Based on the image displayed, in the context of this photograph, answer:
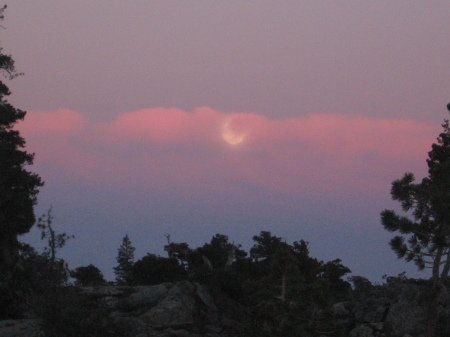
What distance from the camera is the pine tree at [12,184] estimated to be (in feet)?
116

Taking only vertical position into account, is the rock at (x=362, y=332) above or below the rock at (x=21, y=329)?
above

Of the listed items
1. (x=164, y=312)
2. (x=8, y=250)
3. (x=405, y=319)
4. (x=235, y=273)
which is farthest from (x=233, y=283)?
(x=8, y=250)

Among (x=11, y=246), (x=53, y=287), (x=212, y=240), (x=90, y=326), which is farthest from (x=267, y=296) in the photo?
(x=212, y=240)

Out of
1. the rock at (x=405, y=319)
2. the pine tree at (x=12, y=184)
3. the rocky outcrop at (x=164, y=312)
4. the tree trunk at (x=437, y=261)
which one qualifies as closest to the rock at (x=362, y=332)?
the rock at (x=405, y=319)

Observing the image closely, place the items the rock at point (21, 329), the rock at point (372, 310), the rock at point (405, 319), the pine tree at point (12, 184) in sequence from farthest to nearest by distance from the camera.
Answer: the pine tree at point (12, 184), the rock at point (372, 310), the rock at point (405, 319), the rock at point (21, 329)

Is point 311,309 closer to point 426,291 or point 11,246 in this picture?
point 426,291

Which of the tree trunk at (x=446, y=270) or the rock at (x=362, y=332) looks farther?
the rock at (x=362, y=332)

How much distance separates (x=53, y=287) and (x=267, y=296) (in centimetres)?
966

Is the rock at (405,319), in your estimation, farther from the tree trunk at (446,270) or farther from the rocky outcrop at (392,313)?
the tree trunk at (446,270)

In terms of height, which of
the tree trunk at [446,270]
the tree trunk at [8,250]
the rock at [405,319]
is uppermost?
the tree trunk at [8,250]

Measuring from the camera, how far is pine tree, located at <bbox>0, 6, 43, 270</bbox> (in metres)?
35.5

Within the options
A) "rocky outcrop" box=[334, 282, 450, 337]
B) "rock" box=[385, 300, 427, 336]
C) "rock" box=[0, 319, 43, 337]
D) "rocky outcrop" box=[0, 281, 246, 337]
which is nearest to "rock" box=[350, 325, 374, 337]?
"rocky outcrop" box=[334, 282, 450, 337]

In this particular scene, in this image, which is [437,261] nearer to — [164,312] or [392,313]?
[392,313]

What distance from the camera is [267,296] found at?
21.3 m
